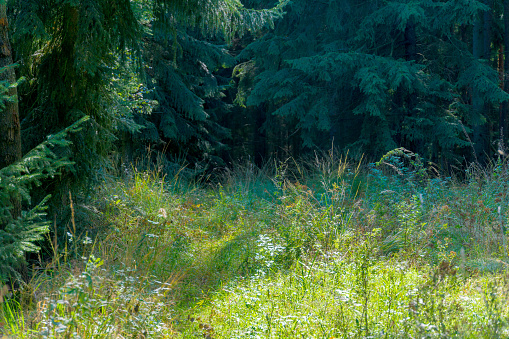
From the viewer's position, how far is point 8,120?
3348 millimetres

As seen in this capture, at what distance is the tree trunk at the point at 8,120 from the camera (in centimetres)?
326

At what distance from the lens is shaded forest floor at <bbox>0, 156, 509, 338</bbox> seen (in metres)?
2.53

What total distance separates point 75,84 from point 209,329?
2.83 metres

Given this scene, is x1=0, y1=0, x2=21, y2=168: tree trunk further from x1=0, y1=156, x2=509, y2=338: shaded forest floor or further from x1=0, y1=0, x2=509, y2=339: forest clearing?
x1=0, y1=156, x2=509, y2=338: shaded forest floor

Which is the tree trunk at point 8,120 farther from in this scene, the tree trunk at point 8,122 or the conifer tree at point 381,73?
the conifer tree at point 381,73

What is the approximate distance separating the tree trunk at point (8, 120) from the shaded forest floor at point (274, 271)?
A: 926 mm

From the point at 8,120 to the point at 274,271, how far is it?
2800 millimetres

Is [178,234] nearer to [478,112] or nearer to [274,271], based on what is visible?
[274,271]

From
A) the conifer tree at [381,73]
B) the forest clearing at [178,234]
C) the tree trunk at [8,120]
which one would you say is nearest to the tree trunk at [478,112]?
the conifer tree at [381,73]

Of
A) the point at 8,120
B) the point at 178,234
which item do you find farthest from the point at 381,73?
the point at 8,120

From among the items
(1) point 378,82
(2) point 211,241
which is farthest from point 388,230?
(1) point 378,82

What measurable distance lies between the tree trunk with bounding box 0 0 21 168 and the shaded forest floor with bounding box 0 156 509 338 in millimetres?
926

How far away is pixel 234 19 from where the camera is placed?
16.4 feet

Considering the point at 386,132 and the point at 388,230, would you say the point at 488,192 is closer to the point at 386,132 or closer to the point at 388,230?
the point at 388,230
